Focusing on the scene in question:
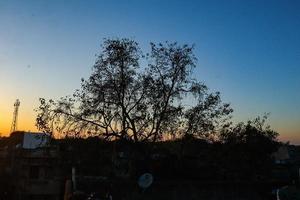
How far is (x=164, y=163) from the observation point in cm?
3127

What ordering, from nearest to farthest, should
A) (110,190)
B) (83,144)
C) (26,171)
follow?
(110,190) < (83,144) < (26,171)

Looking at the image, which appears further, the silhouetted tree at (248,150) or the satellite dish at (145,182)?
the silhouetted tree at (248,150)

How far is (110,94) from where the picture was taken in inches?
1093

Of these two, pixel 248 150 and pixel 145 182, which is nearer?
pixel 145 182

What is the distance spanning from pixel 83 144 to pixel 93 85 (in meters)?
3.60

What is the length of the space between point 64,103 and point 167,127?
6485mm

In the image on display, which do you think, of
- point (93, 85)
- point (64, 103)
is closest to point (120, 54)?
point (93, 85)

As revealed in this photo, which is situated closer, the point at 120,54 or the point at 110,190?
the point at 110,190

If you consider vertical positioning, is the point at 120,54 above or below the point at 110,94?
above

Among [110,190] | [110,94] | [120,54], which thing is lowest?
[110,190]

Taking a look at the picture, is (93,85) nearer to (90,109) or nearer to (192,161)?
(90,109)

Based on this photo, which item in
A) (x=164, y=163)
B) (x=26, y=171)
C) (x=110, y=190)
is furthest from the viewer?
(x=26, y=171)

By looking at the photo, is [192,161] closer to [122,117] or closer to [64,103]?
[122,117]

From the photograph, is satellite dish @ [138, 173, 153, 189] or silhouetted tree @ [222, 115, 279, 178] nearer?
satellite dish @ [138, 173, 153, 189]
